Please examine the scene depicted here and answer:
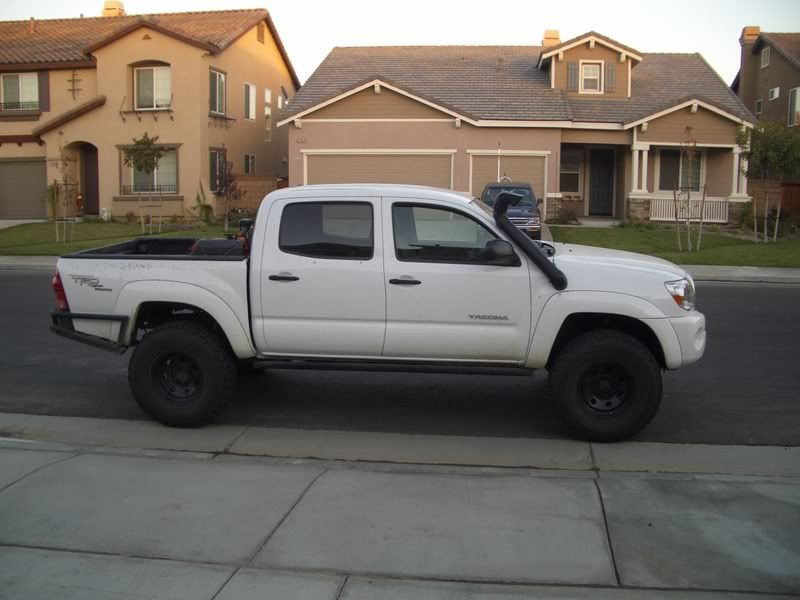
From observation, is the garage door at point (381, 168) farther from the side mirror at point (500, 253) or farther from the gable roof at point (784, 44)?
the side mirror at point (500, 253)

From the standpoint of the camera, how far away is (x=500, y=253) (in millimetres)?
6625

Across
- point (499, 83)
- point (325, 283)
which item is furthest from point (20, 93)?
point (325, 283)

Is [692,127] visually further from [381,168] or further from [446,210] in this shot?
[446,210]

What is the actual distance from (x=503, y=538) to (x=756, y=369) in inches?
218

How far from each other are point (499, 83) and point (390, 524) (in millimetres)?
29867

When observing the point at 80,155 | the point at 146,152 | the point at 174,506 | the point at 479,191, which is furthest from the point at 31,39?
the point at 174,506

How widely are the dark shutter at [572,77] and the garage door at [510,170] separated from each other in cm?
378

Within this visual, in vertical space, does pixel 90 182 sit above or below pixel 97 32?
below

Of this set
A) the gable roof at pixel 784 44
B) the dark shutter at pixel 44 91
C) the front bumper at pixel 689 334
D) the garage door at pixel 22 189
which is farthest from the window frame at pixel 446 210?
the gable roof at pixel 784 44

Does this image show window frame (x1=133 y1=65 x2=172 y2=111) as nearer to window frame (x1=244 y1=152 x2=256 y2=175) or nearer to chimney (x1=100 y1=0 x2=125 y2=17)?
window frame (x1=244 y1=152 x2=256 y2=175)

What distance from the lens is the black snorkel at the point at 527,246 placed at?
661cm

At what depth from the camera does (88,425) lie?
24.4 feet

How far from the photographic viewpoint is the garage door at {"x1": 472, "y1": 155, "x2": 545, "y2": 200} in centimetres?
3089

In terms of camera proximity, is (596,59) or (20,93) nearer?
(596,59)
